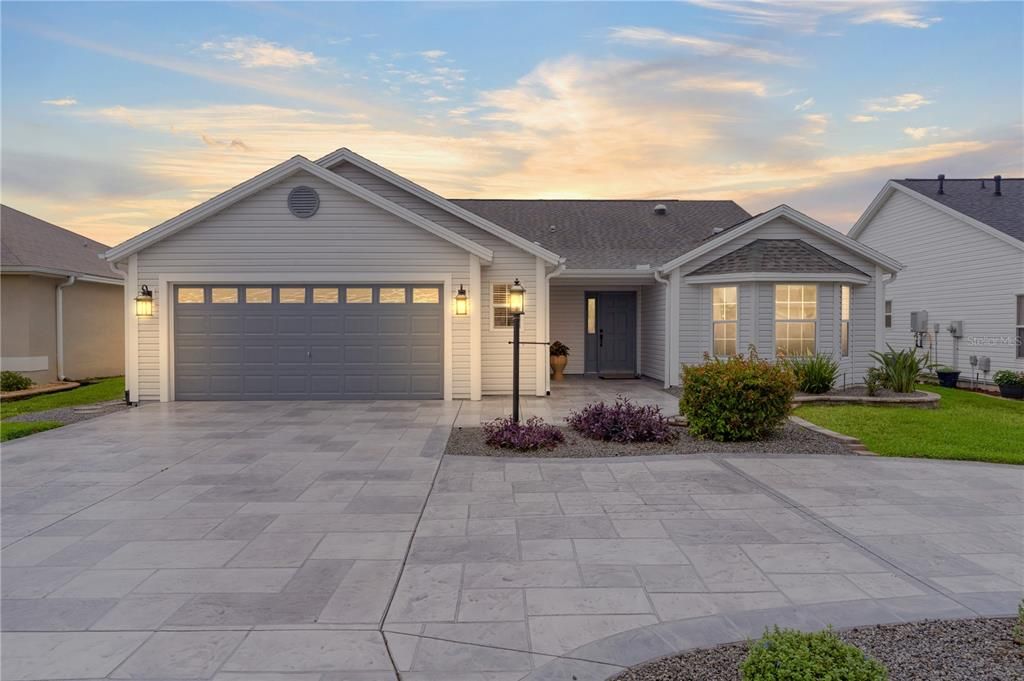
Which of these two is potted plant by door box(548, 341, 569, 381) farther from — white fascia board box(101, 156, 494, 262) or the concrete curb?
the concrete curb

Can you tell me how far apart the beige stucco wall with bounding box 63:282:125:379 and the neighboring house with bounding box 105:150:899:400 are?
577 centimetres

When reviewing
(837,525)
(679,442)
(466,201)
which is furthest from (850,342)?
(466,201)

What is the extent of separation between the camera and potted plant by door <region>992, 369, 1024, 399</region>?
543 inches

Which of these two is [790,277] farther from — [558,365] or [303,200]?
[303,200]

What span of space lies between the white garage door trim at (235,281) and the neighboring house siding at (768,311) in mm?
6084

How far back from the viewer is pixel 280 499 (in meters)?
5.86

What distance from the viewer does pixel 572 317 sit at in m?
18.0

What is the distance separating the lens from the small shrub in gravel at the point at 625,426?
8414 millimetres

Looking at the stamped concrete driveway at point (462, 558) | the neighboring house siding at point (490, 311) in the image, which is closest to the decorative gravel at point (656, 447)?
the stamped concrete driveway at point (462, 558)

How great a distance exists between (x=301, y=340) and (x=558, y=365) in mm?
7171

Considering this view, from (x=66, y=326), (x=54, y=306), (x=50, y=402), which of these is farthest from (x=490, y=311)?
(x=66, y=326)

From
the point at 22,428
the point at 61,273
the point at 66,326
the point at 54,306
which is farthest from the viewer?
the point at 66,326

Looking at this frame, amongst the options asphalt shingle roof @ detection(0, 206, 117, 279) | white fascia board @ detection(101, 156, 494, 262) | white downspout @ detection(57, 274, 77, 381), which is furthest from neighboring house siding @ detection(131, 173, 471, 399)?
white downspout @ detection(57, 274, 77, 381)

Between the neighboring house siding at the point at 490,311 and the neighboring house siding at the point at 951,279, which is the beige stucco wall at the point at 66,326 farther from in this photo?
the neighboring house siding at the point at 951,279
